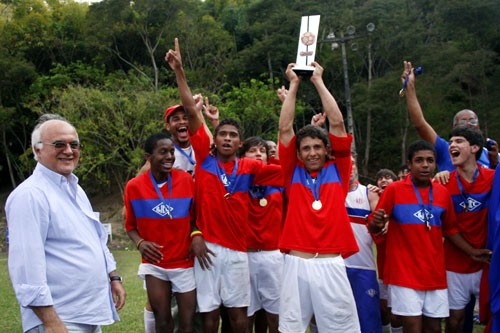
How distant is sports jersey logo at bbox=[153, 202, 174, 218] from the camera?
5.24 metres

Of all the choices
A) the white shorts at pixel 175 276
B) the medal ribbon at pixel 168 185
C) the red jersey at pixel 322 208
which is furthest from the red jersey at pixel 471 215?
the medal ribbon at pixel 168 185

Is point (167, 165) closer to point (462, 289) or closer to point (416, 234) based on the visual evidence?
point (416, 234)

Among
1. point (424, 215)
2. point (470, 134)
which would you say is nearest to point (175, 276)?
point (424, 215)

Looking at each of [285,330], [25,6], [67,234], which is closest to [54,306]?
[67,234]

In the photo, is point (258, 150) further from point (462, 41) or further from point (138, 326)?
point (462, 41)

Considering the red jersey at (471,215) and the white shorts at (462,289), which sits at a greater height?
the red jersey at (471,215)

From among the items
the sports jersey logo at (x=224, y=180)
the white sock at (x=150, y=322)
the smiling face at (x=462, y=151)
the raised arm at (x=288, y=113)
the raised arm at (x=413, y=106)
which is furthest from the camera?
the white sock at (x=150, y=322)

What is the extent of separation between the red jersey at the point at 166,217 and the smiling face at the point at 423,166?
90.0 inches

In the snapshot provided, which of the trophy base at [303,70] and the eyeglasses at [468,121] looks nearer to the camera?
the trophy base at [303,70]

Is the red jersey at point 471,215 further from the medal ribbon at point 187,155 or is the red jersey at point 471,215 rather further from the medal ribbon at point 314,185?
the medal ribbon at point 187,155

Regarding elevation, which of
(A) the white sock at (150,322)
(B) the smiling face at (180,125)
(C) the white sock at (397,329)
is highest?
(B) the smiling face at (180,125)

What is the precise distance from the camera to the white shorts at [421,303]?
5160mm

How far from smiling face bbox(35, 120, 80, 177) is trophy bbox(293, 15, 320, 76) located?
2.29 metres

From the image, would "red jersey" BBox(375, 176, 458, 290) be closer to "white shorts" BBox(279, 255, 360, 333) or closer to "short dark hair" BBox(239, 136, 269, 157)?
"white shorts" BBox(279, 255, 360, 333)
